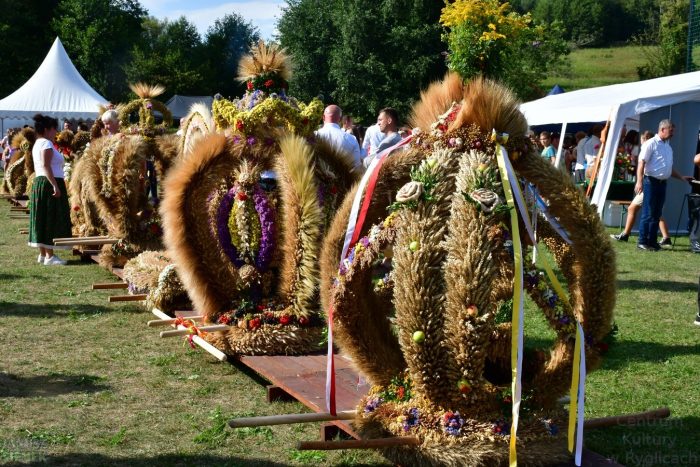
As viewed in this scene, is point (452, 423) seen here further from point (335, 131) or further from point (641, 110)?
point (641, 110)

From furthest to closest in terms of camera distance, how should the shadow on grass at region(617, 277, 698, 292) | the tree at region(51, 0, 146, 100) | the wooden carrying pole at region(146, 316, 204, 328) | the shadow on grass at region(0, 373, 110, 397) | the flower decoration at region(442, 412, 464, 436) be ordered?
the tree at region(51, 0, 146, 100) → the shadow on grass at region(617, 277, 698, 292) → the wooden carrying pole at region(146, 316, 204, 328) → the shadow on grass at region(0, 373, 110, 397) → the flower decoration at region(442, 412, 464, 436)

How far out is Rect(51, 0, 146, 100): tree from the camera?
50.9m

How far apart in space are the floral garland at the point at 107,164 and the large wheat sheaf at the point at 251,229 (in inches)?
158

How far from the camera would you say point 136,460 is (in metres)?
4.66

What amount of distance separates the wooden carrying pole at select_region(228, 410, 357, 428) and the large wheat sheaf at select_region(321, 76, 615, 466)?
0.33ft

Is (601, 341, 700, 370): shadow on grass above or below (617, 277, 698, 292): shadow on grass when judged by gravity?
below

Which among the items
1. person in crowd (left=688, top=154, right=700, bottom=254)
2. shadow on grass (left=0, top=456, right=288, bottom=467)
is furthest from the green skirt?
person in crowd (left=688, top=154, right=700, bottom=254)

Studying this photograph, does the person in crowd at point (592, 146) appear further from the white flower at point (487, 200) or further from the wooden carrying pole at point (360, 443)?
the wooden carrying pole at point (360, 443)

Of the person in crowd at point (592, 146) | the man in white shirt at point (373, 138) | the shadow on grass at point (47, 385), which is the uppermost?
the person in crowd at point (592, 146)

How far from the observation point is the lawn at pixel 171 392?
4742mm

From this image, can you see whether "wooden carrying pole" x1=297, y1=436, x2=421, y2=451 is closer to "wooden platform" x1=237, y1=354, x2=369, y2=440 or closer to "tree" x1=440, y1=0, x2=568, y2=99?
"wooden platform" x1=237, y1=354, x2=369, y2=440

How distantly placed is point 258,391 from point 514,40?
314cm

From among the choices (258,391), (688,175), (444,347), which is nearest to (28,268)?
(258,391)

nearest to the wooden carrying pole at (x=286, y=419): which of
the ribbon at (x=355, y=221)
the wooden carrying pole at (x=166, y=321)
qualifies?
the ribbon at (x=355, y=221)
